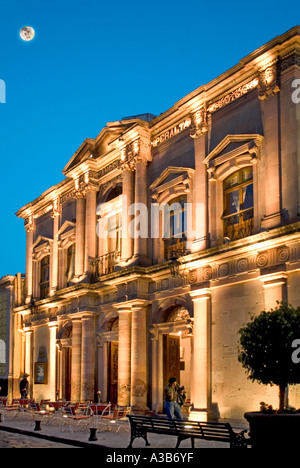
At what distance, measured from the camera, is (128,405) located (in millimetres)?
21719

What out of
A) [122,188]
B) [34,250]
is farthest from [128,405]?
[34,250]

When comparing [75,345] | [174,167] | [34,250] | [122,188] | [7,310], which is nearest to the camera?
[174,167]

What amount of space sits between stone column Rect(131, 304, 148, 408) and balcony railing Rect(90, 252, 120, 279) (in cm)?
317

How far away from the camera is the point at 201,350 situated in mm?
18938

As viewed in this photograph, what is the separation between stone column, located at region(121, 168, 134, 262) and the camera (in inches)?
907

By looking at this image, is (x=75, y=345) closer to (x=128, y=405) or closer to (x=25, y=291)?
(x=128, y=405)

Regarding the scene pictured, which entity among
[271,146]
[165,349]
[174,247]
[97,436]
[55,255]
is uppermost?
[271,146]

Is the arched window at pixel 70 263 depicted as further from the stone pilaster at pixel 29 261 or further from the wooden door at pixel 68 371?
the stone pilaster at pixel 29 261

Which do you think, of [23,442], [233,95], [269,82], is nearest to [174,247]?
[233,95]

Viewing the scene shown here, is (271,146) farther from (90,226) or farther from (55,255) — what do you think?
(55,255)

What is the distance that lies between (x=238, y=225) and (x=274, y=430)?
8.90 metres

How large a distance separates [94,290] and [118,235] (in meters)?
2.47

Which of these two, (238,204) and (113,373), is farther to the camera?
(113,373)

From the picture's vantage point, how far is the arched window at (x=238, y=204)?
60.8 ft
